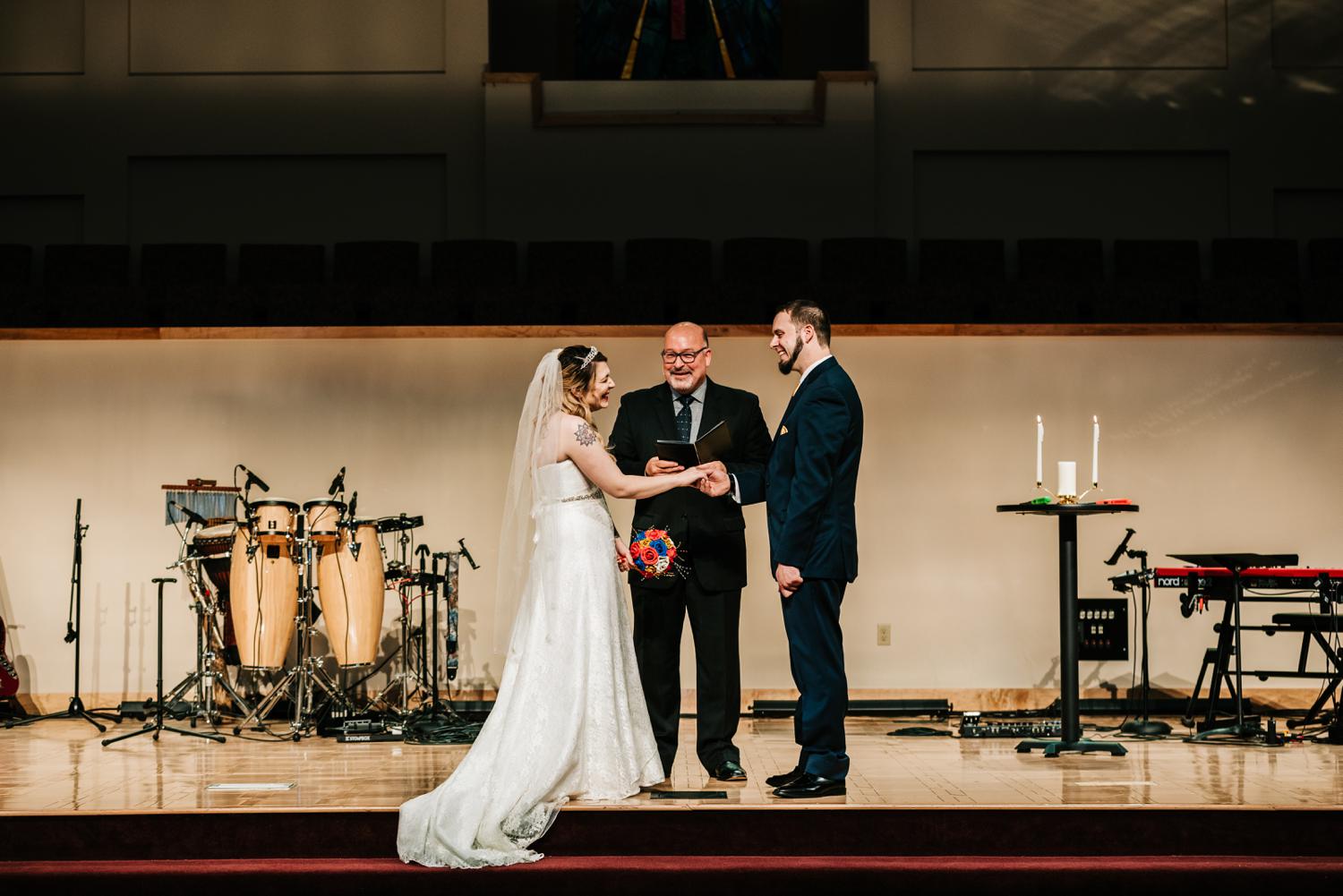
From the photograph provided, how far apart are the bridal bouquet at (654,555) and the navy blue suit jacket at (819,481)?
0.45m

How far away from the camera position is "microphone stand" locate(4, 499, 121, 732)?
6.82 m

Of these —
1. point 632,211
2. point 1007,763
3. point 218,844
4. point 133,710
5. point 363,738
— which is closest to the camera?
point 218,844

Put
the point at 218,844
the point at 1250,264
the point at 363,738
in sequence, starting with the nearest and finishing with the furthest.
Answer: the point at 218,844 → the point at 363,738 → the point at 1250,264

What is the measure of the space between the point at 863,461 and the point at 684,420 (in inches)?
115

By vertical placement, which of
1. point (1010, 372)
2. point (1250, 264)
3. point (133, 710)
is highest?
A: point (1250, 264)

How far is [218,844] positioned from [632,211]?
5.94m

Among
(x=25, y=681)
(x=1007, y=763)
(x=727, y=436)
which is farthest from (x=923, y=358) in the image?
(x=25, y=681)

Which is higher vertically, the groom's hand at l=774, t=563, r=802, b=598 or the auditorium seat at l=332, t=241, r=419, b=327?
the auditorium seat at l=332, t=241, r=419, b=327

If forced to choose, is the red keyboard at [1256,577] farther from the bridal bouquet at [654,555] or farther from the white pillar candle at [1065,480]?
the bridal bouquet at [654,555]

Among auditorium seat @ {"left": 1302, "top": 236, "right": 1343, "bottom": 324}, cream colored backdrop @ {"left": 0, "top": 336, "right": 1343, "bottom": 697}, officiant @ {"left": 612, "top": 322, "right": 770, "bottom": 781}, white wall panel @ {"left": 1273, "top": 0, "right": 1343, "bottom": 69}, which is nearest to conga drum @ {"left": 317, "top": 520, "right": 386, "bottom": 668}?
cream colored backdrop @ {"left": 0, "top": 336, "right": 1343, "bottom": 697}

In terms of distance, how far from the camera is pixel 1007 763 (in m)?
4.99

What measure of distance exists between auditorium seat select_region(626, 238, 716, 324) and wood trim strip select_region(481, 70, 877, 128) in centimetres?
93

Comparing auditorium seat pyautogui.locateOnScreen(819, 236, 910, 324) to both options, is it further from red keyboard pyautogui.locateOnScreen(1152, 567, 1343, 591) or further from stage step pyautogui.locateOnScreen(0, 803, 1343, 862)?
stage step pyautogui.locateOnScreen(0, 803, 1343, 862)

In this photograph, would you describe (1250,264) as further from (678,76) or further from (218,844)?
(218,844)
